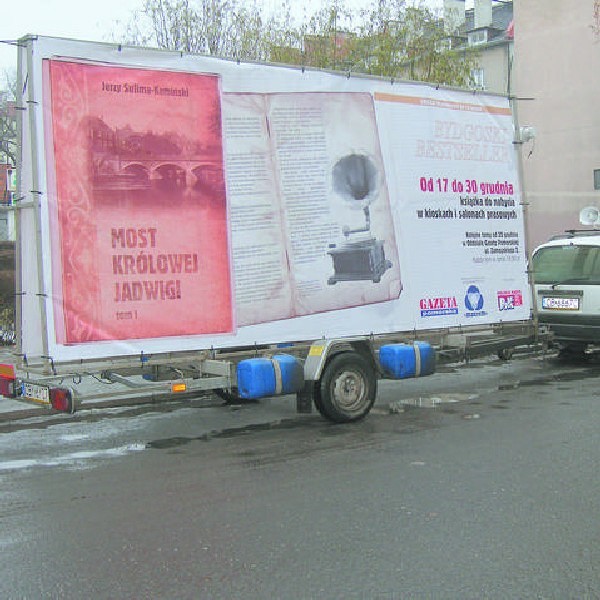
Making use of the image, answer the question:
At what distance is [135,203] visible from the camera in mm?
6523

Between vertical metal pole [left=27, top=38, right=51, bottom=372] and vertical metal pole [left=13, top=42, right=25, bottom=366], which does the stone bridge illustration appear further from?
vertical metal pole [left=13, top=42, right=25, bottom=366]

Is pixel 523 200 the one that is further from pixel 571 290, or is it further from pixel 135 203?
pixel 135 203

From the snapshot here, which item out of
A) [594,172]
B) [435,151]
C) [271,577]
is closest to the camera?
[271,577]

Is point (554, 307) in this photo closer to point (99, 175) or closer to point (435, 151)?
point (435, 151)

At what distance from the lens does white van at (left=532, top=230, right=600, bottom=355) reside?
440 inches

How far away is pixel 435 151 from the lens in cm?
834

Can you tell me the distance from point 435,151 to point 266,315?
264 cm

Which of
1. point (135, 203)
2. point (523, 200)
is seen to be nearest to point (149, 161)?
point (135, 203)

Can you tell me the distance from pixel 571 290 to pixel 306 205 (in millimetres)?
5527

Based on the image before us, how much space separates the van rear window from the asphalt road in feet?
11.2

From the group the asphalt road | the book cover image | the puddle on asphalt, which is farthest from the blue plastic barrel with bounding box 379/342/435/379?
the book cover image

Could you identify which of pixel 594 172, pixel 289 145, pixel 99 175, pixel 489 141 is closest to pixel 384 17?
pixel 594 172

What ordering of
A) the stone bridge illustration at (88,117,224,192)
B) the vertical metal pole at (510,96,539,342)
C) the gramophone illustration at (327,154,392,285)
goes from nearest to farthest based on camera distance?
1. the stone bridge illustration at (88,117,224,192)
2. the gramophone illustration at (327,154,392,285)
3. the vertical metal pole at (510,96,539,342)

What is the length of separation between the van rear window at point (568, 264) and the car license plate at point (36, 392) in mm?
7252
